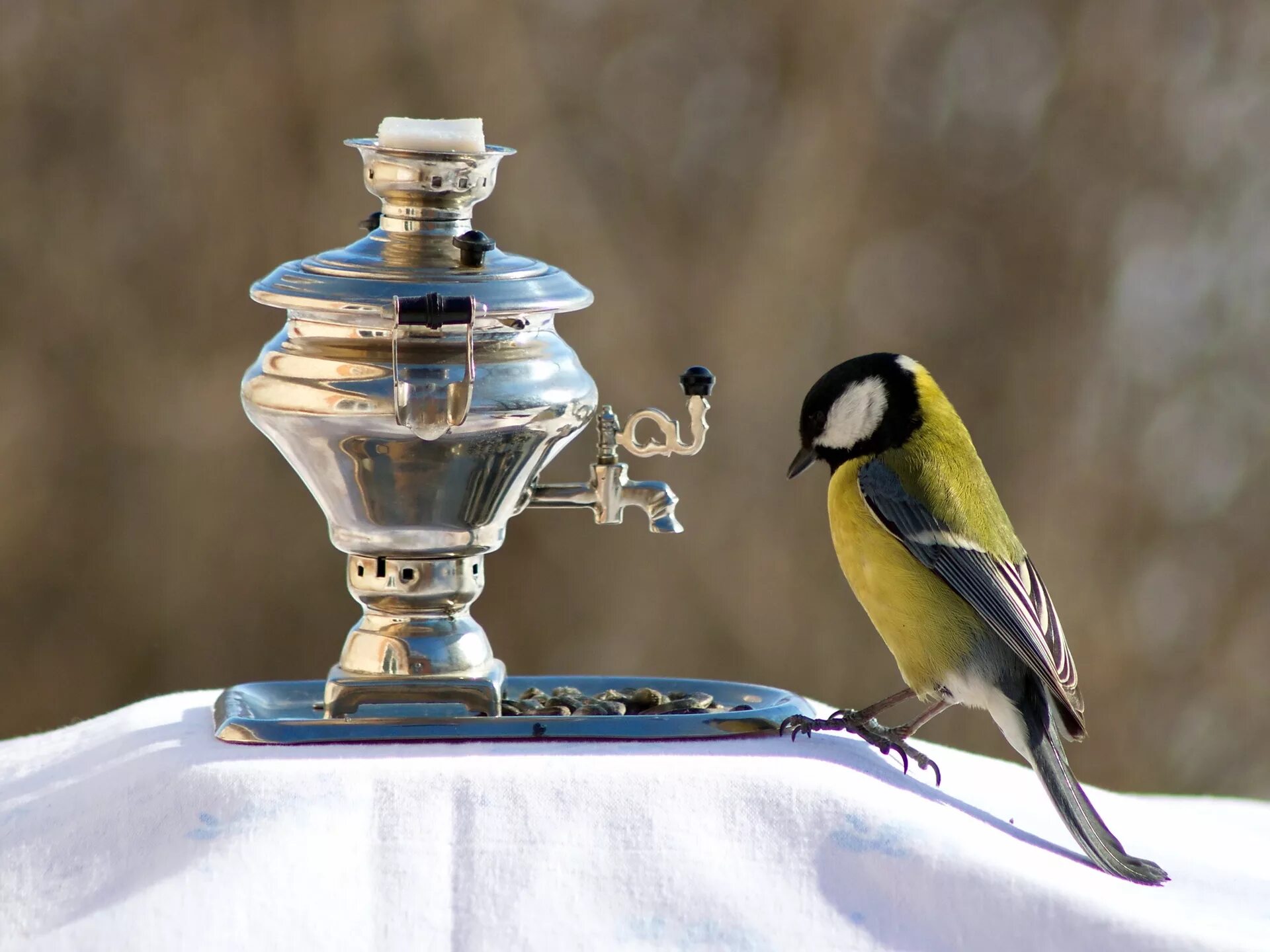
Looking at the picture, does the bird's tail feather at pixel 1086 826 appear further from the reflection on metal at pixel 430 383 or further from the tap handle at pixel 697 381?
the reflection on metal at pixel 430 383

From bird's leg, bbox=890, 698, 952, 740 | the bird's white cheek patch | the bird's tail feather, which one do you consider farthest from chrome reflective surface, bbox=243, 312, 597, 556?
the bird's tail feather

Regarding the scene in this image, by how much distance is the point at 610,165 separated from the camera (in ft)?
9.96

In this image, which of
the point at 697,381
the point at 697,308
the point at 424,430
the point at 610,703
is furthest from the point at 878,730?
the point at 697,308

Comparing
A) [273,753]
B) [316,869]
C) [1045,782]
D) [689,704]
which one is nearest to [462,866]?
[316,869]

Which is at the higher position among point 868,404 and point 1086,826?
point 868,404

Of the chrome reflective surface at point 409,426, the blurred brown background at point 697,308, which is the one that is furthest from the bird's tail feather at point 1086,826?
the blurred brown background at point 697,308

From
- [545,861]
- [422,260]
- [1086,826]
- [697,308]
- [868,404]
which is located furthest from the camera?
[697,308]

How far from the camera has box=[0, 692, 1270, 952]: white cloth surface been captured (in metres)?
1.08

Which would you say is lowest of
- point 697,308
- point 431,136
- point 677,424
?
point 697,308

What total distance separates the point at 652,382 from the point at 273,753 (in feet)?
6.10

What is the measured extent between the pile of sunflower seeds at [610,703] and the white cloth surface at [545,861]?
0.11 m

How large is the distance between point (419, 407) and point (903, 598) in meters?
0.48

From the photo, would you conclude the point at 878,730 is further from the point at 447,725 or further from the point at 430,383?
the point at 430,383

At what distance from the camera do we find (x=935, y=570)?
1.42m
